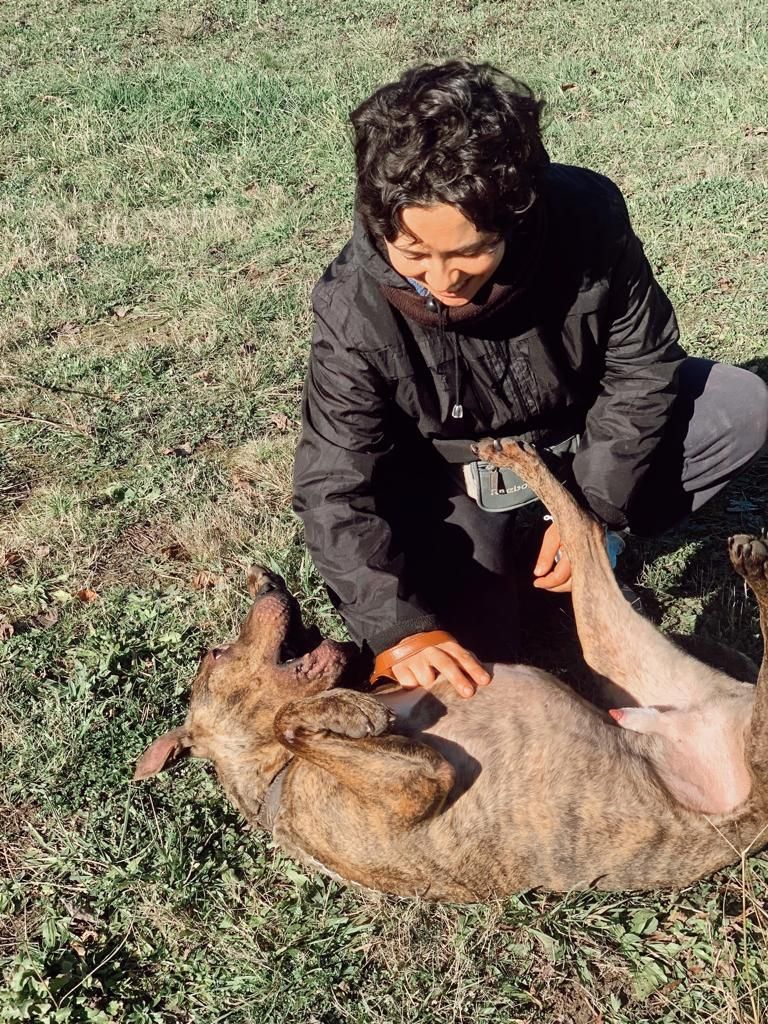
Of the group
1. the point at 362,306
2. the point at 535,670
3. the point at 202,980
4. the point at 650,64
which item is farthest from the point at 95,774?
the point at 650,64

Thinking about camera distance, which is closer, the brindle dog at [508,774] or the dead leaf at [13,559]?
the brindle dog at [508,774]

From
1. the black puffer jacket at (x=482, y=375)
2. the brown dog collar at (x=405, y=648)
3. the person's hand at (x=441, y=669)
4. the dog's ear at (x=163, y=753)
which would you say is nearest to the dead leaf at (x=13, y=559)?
the dog's ear at (x=163, y=753)

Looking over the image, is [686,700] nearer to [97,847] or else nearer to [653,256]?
[97,847]

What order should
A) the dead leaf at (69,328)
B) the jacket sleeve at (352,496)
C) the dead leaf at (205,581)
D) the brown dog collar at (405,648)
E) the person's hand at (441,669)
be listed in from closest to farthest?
the person's hand at (441,669), the brown dog collar at (405,648), the jacket sleeve at (352,496), the dead leaf at (205,581), the dead leaf at (69,328)

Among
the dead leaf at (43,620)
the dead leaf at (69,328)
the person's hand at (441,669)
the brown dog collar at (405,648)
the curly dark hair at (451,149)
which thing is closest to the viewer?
the curly dark hair at (451,149)

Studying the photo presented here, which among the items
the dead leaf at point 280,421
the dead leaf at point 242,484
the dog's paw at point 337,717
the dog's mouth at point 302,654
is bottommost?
the dead leaf at point 242,484

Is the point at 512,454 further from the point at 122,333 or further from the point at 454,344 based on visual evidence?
the point at 122,333

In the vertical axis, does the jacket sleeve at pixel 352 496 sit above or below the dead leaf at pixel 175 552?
above

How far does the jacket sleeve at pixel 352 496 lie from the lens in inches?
153

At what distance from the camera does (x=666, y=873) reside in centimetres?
345

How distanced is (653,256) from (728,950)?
547 centimetres

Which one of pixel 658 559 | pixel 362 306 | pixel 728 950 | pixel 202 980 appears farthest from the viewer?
pixel 658 559

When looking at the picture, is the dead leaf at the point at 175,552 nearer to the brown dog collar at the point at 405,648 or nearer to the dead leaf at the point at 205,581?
the dead leaf at the point at 205,581

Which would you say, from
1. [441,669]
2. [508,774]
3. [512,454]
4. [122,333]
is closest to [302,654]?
[441,669]
